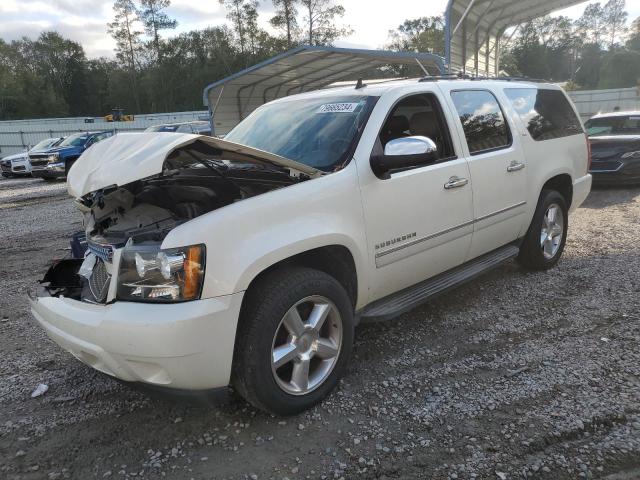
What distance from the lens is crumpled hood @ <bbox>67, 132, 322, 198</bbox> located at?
2.58m

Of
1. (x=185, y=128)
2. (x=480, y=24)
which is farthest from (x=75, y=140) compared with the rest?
(x=480, y=24)

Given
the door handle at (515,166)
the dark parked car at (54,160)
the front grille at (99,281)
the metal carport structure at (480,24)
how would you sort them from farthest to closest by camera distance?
1. the dark parked car at (54,160)
2. the metal carport structure at (480,24)
3. the door handle at (515,166)
4. the front grille at (99,281)

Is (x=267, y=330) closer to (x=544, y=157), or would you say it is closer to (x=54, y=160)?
(x=544, y=157)

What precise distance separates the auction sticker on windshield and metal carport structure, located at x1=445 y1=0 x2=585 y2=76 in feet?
32.8

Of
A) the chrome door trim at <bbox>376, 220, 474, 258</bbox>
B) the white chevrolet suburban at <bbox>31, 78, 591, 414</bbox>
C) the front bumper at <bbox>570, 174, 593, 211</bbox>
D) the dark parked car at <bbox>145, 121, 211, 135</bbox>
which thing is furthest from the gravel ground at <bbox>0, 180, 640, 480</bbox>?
the dark parked car at <bbox>145, 121, 211, 135</bbox>

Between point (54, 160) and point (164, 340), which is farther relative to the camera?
point (54, 160)

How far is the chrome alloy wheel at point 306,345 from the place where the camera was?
2.85 metres

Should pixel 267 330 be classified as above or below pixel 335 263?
below

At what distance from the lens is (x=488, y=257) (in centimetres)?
441

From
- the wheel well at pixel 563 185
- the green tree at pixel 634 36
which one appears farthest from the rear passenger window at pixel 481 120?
the green tree at pixel 634 36

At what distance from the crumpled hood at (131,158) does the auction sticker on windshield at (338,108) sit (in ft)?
2.34

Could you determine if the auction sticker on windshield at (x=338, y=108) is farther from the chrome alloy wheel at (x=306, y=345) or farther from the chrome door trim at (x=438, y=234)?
the chrome alloy wheel at (x=306, y=345)

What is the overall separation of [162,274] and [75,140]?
61.7 ft

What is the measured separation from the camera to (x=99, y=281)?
3.04 meters
